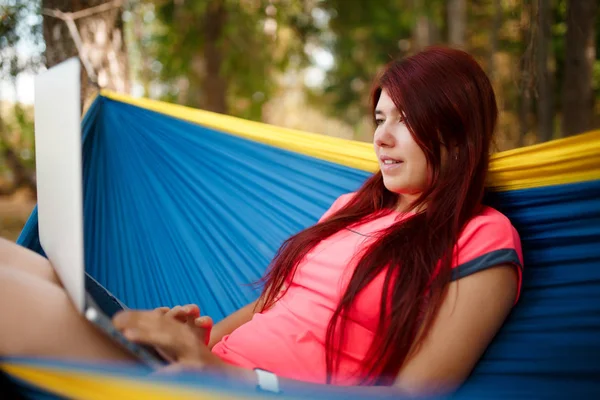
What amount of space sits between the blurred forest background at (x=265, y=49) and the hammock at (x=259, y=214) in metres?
0.25

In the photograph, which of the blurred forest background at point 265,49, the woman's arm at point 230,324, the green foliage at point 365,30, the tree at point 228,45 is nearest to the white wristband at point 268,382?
the woman's arm at point 230,324

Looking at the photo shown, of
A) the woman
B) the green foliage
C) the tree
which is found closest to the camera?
the woman

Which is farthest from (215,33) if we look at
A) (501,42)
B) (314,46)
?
(501,42)

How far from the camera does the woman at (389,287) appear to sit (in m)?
1.05

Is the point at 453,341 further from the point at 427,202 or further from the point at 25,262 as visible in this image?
the point at 25,262

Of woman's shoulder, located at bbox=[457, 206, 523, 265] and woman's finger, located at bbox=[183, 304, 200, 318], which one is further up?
woman's shoulder, located at bbox=[457, 206, 523, 265]

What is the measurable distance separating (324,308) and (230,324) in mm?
345

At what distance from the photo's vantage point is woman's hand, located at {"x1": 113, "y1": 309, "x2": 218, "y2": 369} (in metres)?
1.02

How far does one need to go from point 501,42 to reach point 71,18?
489cm

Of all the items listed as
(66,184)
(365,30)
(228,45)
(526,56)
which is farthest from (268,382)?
(365,30)

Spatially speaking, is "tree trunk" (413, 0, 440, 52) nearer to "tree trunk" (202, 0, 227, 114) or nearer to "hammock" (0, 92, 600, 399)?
"tree trunk" (202, 0, 227, 114)

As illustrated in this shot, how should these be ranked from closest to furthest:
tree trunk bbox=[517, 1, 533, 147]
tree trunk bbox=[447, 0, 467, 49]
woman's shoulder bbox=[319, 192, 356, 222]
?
1. woman's shoulder bbox=[319, 192, 356, 222]
2. tree trunk bbox=[517, 1, 533, 147]
3. tree trunk bbox=[447, 0, 467, 49]

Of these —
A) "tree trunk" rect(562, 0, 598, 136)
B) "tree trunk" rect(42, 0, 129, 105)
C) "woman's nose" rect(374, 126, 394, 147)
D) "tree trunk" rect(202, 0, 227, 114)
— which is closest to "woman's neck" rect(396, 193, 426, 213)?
"woman's nose" rect(374, 126, 394, 147)

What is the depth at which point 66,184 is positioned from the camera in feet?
3.47
